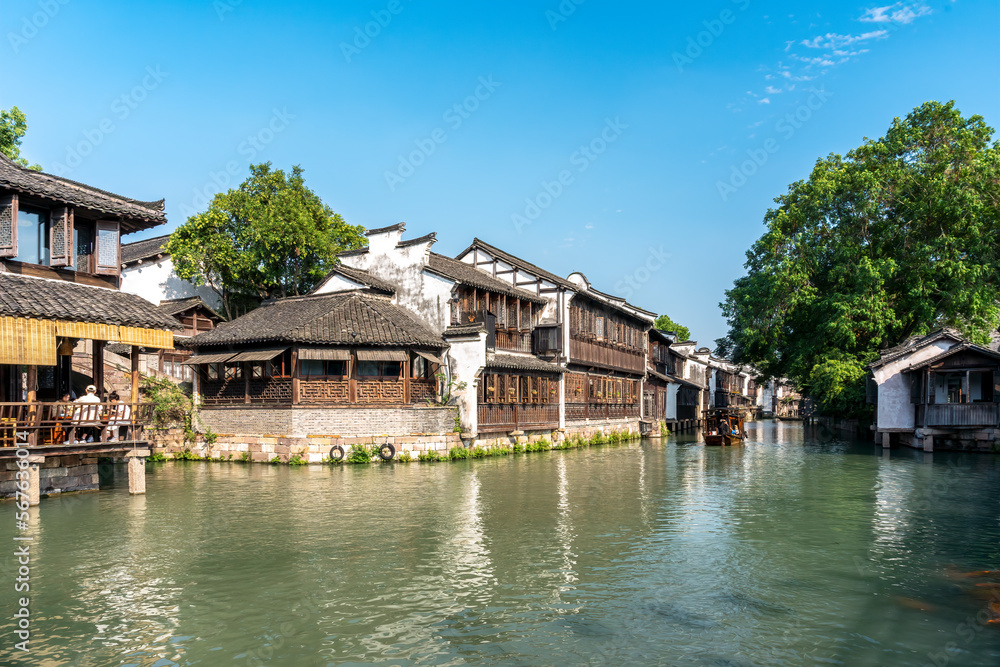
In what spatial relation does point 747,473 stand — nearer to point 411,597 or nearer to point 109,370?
point 411,597

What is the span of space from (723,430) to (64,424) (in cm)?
3149

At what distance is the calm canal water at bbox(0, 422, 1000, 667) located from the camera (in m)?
8.04

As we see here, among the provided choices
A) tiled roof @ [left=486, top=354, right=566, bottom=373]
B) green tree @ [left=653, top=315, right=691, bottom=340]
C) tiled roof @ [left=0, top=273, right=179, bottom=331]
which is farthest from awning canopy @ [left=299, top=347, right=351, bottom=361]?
green tree @ [left=653, top=315, right=691, bottom=340]

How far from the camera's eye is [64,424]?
52.3 ft

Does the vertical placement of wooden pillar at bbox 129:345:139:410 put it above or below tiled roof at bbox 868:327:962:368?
below

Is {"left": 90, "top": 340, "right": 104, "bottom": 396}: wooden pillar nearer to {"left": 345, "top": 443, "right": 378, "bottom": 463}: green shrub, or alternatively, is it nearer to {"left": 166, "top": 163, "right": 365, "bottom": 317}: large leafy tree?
{"left": 345, "top": 443, "right": 378, "bottom": 463}: green shrub

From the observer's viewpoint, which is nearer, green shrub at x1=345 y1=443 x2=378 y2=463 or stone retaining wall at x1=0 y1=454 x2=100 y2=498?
stone retaining wall at x1=0 y1=454 x2=100 y2=498

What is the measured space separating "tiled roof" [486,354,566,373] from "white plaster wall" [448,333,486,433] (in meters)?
0.58

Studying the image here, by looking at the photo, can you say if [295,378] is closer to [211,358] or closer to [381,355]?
[381,355]

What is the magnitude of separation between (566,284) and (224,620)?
27.7m

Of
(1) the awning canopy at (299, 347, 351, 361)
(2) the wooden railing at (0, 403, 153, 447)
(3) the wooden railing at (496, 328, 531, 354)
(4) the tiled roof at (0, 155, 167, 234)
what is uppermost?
(4) the tiled roof at (0, 155, 167, 234)

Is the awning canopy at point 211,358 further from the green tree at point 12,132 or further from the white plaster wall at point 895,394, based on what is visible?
the white plaster wall at point 895,394

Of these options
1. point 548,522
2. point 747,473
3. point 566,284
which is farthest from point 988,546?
point 566,284

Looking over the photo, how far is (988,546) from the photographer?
1257cm
